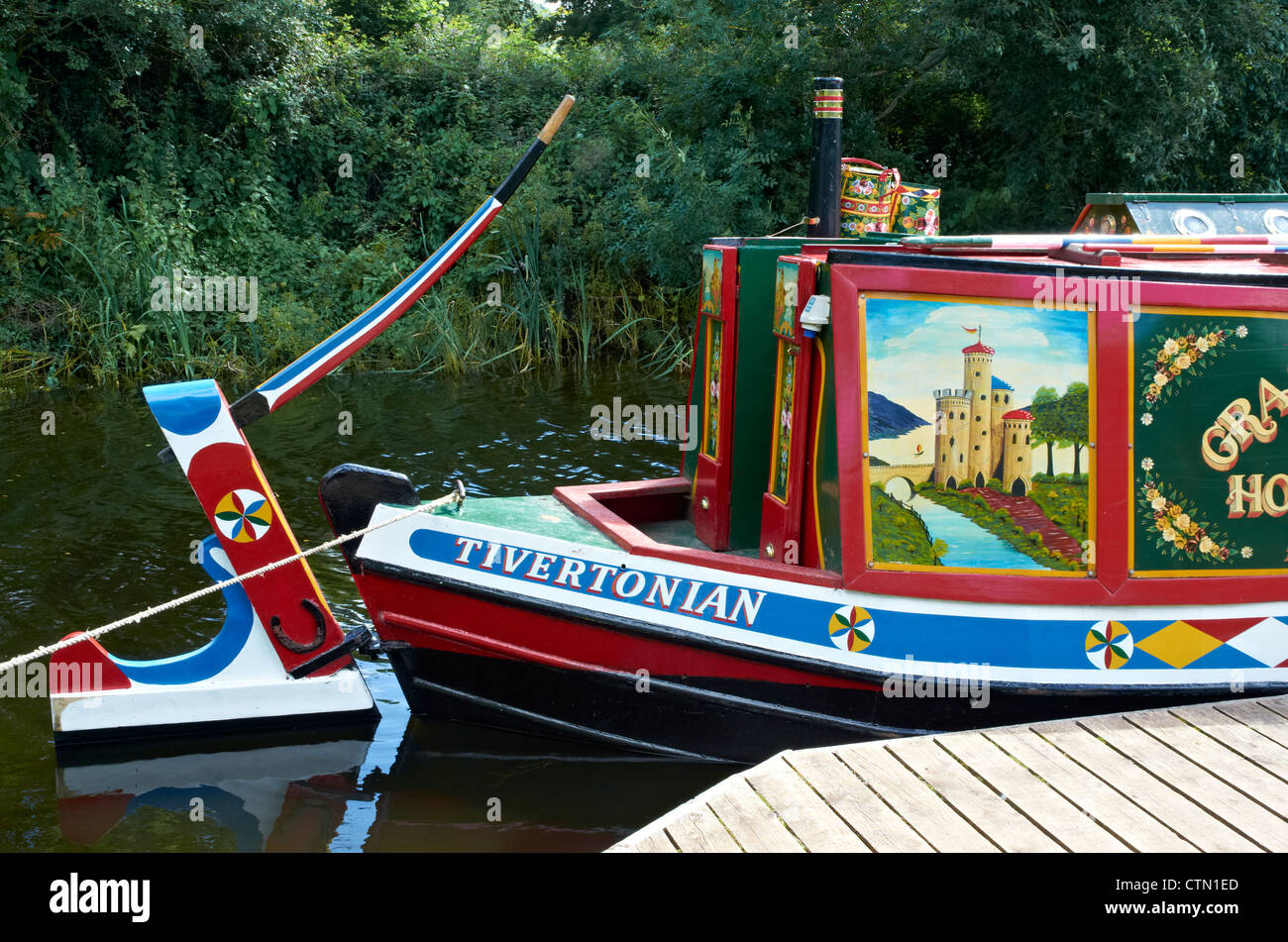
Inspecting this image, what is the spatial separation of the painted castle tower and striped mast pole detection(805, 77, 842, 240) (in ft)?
4.62

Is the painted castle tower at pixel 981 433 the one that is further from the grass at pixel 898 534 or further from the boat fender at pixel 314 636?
the boat fender at pixel 314 636

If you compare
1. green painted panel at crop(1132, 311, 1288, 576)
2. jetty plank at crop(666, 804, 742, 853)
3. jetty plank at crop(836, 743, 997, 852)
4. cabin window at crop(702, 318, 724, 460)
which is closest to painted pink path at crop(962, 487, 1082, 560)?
green painted panel at crop(1132, 311, 1288, 576)

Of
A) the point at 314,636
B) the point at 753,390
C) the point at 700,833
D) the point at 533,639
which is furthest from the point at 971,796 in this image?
the point at 314,636

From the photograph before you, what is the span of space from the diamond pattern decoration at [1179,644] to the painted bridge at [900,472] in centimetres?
106

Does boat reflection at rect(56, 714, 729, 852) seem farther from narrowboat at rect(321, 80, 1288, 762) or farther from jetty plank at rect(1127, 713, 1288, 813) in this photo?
jetty plank at rect(1127, 713, 1288, 813)

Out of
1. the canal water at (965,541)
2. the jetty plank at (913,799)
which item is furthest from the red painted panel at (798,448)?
the jetty plank at (913,799)

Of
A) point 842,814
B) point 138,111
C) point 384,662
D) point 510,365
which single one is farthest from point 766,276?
point 138,111

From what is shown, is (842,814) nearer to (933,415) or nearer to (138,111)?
(933,415)

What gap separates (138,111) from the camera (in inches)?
581

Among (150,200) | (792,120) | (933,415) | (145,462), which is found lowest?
(145,462)

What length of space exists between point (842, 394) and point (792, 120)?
36.6ft

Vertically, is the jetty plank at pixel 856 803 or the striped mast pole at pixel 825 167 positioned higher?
the striped mast pole at pixel 825 167

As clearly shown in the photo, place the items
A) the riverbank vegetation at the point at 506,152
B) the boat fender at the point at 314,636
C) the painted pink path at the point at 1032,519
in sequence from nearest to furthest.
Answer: the painted pink path at the point at 1032,519, the boat fender at the point at 314,636, the riverbank vegetation at the point at 506,152

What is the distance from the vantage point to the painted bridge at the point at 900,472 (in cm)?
454
